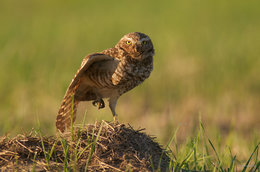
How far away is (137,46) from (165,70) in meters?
4.94

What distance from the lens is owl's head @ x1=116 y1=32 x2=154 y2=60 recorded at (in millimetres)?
4523

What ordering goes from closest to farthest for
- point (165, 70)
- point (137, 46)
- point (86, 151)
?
point (86, 151) → point (137, 46) → point (165, 70)

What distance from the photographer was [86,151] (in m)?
3.46

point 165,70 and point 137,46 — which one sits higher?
point 137,46

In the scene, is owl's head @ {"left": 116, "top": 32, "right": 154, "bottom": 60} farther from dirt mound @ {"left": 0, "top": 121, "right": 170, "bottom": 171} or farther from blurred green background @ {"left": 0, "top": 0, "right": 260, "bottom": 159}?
dirt mound @ {"left": 0, "top": 121, "right": 170, "bottom": 171}

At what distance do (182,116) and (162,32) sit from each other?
4.31 metres

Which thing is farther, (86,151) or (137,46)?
(137,46)

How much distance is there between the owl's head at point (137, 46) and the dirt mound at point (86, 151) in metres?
1.03

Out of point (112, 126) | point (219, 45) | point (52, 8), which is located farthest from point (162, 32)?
point (112, 126)

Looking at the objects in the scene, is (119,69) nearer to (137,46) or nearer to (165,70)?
(137,46)

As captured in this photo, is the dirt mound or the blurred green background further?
the blurred green background

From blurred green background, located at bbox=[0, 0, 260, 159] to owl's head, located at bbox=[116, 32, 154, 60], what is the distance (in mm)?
880

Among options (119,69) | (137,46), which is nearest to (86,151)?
(119,69)

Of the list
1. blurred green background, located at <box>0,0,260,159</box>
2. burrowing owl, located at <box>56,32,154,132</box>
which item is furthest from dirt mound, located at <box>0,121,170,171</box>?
blurred green background, located at <box>0,0,260,159</box>
